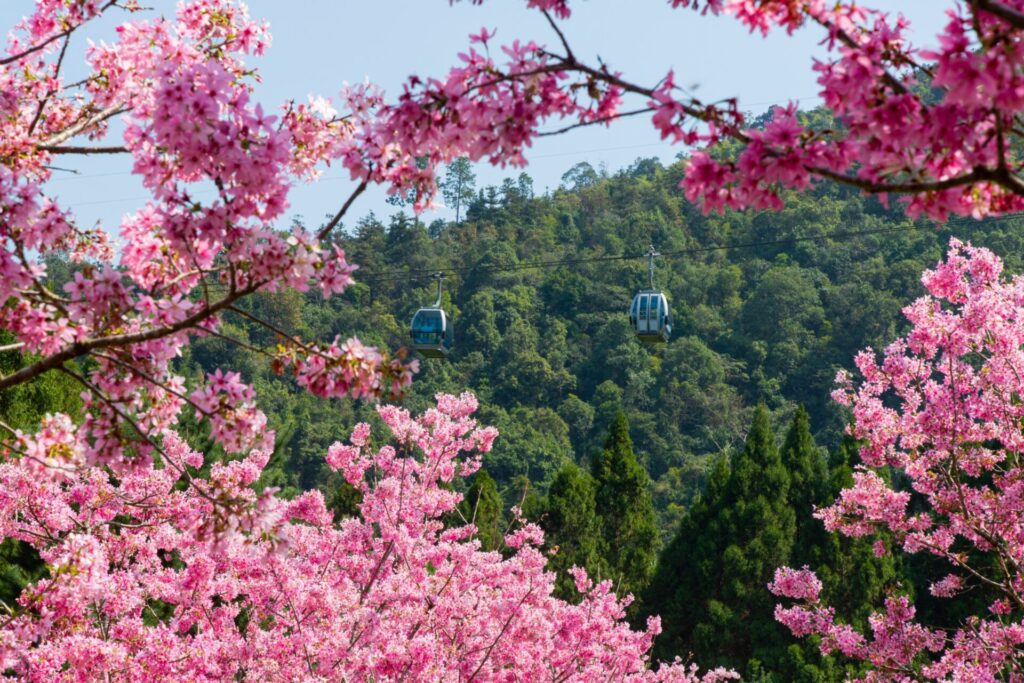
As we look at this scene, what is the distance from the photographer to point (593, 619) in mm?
10297

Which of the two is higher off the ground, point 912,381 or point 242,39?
point 912,381

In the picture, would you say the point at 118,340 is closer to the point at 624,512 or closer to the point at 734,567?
the point at 734,567

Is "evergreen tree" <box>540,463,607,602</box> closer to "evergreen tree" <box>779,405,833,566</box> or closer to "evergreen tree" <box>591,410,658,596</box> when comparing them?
"evergreen tree" <box>591,410,658,596</box>

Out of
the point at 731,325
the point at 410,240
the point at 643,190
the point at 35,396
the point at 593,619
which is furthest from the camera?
the point at 643,190

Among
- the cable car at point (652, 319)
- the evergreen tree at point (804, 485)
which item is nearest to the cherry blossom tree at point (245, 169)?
the cable car at point (652, 319)

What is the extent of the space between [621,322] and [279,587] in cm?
3785

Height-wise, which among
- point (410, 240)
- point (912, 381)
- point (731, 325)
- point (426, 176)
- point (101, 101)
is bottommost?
point (426, 176)

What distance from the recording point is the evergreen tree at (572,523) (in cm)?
2184

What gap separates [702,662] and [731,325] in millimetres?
26501

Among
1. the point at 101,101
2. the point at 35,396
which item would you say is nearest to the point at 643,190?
the point at 35,396

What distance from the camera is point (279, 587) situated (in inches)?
292

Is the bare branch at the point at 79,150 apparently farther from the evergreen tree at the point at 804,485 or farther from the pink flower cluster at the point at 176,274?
the evergreen tree at the point at 804,485

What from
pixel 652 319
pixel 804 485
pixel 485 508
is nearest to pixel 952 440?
pixel 652 319

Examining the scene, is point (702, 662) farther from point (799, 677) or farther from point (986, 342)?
point (986, 342)
